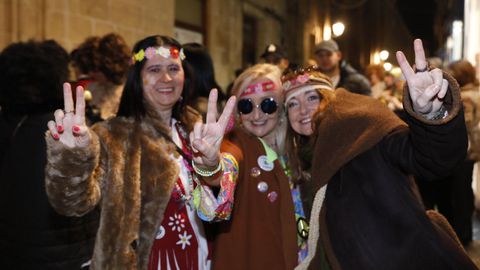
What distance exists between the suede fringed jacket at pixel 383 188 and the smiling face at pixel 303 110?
0.61 metres

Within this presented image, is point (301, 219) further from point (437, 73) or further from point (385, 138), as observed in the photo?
point (437, 73)

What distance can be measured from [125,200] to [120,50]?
85.8 inches

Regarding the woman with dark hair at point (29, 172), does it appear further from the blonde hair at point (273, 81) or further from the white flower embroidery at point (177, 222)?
the blonde hair at point (273, 81)

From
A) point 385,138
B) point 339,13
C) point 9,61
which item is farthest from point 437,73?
point 339,13

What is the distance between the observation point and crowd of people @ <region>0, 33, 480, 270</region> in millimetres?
1665

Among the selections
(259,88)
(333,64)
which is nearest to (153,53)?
(259,88)

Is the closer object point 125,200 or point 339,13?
point 125,200

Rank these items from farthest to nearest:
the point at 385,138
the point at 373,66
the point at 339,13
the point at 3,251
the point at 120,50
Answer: the point at 339,13 < the point at 373,66 < the point at 120,50 < the point at 3,251 < the point at 385,138

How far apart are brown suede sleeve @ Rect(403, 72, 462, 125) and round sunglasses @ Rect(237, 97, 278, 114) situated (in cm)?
108

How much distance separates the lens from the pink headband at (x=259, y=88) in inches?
105

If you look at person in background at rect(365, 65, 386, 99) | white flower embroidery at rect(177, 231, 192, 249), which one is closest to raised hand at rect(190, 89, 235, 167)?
white flower embroidery at rect(177, 231, 192, 249)

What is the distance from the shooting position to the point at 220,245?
2.27 m

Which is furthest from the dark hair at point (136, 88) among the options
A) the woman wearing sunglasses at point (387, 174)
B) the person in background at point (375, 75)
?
the person in background at point (375, 75)

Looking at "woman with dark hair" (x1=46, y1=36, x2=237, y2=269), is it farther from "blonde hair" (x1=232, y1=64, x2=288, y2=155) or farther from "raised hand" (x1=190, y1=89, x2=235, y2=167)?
"blonde hair" (x1=232, y1=64, x2=288, y2=155)
